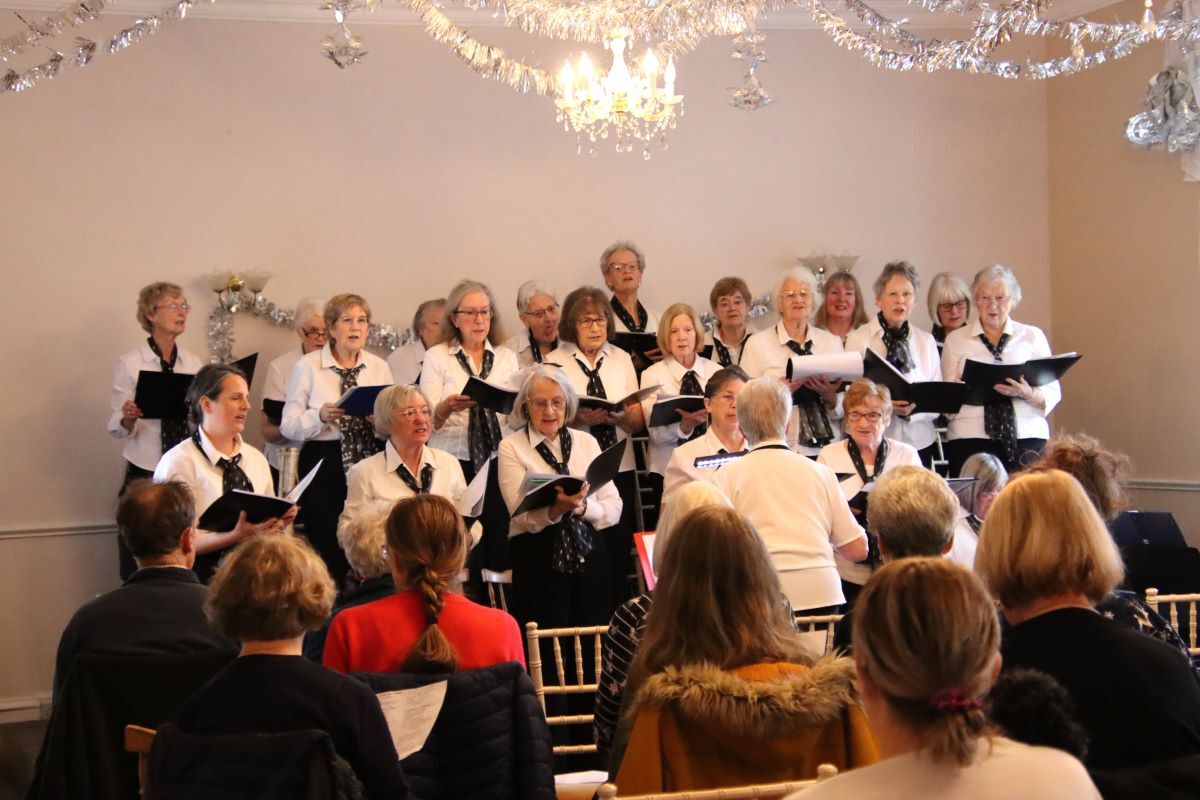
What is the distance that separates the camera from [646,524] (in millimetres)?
6094

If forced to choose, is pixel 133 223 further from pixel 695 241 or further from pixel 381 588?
pixel 381 588

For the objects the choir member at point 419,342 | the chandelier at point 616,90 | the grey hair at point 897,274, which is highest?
the chandelier at point 616,90

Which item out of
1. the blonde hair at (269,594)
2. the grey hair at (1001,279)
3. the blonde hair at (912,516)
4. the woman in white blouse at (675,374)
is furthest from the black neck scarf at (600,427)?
the blonde hair at (269,594)

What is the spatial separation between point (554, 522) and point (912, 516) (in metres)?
2.01

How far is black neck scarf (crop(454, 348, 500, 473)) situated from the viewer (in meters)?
5.57

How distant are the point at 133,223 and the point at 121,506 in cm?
401

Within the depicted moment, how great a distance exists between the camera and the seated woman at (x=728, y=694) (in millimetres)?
2082

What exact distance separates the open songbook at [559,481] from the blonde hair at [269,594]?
2.18 m

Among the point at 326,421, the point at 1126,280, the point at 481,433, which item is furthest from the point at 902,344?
the point at 326,421

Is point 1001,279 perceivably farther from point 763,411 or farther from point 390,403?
point 390,403

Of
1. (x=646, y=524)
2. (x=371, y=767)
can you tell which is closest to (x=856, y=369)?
(x=646, y=524)

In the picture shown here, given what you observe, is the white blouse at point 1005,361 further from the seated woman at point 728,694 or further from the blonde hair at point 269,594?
the blonde hair at point 269,594

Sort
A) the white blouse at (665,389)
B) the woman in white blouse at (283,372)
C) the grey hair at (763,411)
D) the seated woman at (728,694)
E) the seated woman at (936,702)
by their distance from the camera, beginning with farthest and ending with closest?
the woman in white blouse at (283,372), the white blouse at (665,389), the grey hair at (763,411), the seated woman at (728,694), the seated woman at (936,702)

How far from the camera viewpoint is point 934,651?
1.56 m
